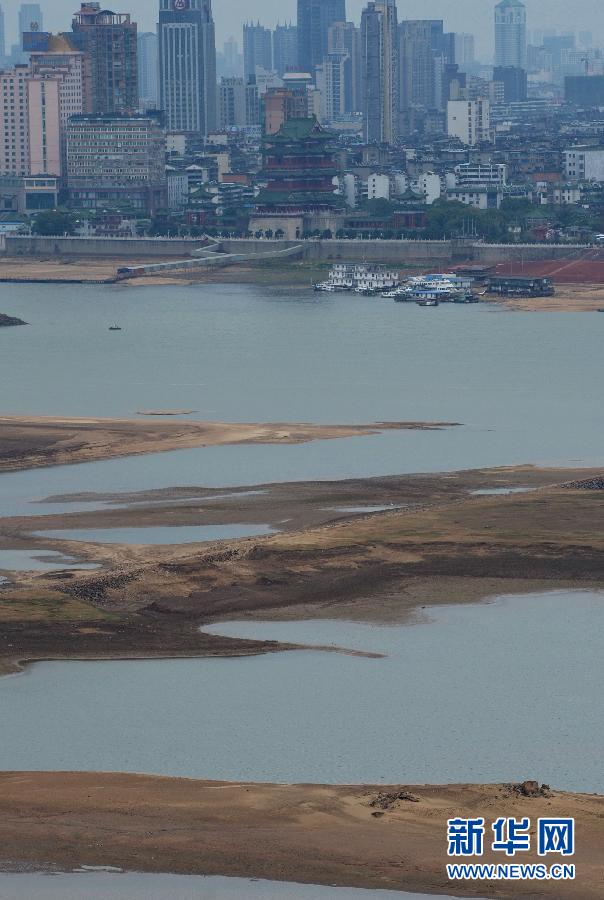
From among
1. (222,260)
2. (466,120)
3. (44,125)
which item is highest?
(466,120)

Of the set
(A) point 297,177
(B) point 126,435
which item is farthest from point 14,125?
(B) point 126,435

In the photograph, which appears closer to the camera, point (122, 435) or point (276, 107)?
point (122, 435)

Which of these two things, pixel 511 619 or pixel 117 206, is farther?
pixel 117 206

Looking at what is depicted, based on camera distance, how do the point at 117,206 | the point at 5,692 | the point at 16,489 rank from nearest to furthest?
the point at 5,692 < the point at 16,489 < the point at 117,206

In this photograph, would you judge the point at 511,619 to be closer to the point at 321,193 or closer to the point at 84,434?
the point at 84,434

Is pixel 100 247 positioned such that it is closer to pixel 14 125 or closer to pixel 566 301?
pixel 14 125

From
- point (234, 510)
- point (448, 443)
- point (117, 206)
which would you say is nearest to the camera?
point (234, 510)

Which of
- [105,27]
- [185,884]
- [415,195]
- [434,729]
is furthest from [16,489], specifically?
[105,27]

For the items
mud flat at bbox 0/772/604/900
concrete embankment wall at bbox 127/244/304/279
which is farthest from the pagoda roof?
mud flat at bbox 0/772/604/900
